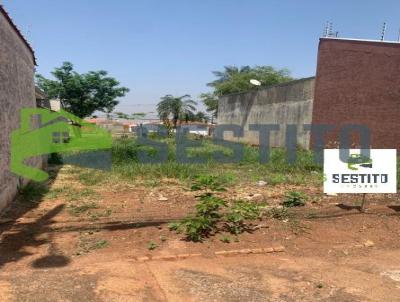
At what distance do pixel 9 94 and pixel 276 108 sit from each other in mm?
15571

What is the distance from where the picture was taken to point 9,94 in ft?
22.5

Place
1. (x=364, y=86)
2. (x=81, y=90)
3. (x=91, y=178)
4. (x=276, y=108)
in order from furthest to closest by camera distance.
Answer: (x=81, y=90)
(x=276, y=108)
(x=364, y=86)
(x=91, y=178)

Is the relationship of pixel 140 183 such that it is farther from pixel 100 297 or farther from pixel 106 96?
pixel 106 96

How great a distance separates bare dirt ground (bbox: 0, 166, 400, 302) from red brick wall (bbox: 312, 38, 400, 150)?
941 cm

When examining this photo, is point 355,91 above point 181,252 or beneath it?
above

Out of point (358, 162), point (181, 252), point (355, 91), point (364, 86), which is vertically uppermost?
point (364, 86)

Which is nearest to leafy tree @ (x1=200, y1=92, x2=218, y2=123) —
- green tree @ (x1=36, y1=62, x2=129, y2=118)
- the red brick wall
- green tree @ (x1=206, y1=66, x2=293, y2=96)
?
green tree @ (x1=206, y1=66, x2=293, y2=96)

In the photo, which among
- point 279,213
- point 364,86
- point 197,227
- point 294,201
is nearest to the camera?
point 197,227

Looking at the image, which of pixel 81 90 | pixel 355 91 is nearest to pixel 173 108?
pixel 81 90

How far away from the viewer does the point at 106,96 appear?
100 feet

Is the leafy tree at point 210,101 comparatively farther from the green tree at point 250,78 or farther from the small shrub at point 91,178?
the small shrub at point 91,178

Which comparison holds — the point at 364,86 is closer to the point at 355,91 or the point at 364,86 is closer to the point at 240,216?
the point at 355,91

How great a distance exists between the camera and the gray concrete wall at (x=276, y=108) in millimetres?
17547

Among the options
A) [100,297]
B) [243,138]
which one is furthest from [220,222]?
[243,138]
